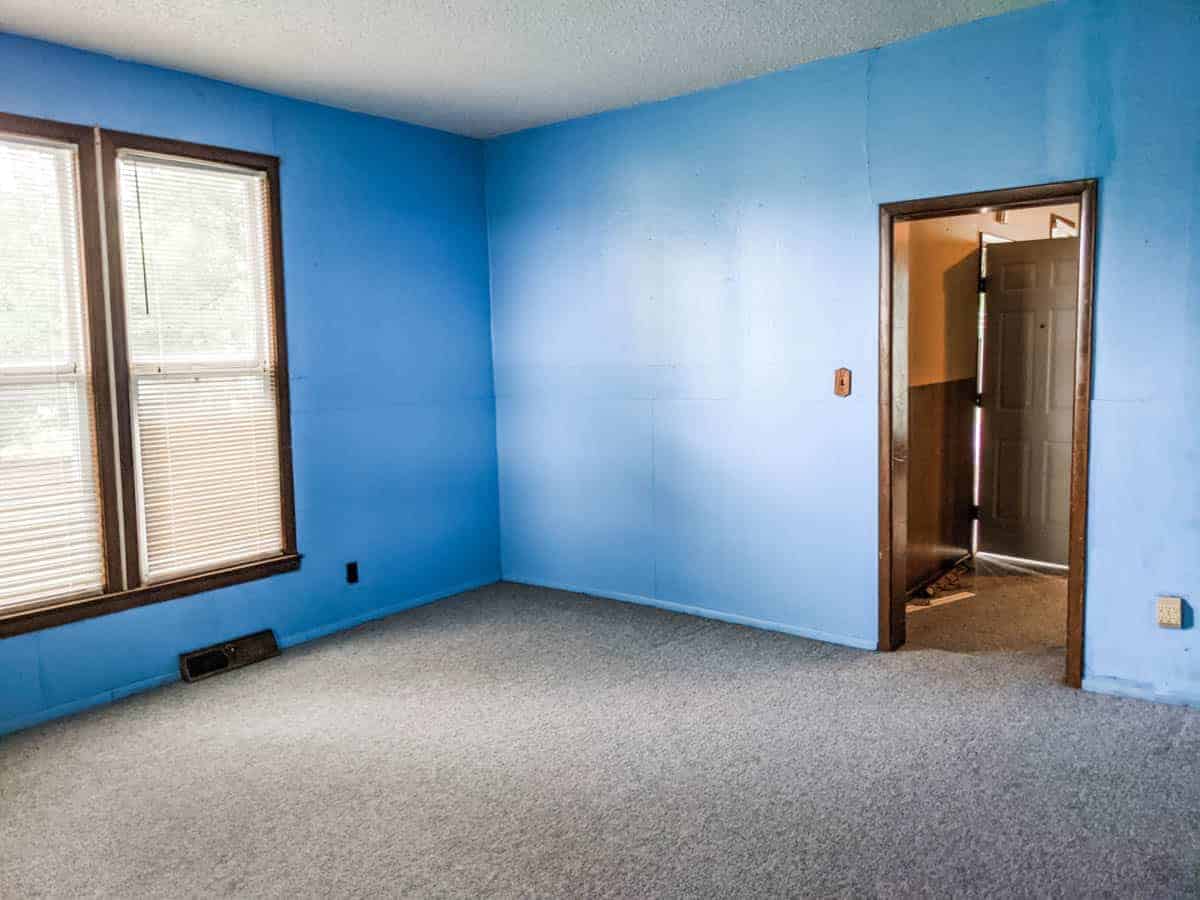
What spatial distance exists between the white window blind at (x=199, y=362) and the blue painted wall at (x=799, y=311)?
157 centimetres

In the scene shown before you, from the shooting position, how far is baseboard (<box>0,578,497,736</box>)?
3510 millimetres

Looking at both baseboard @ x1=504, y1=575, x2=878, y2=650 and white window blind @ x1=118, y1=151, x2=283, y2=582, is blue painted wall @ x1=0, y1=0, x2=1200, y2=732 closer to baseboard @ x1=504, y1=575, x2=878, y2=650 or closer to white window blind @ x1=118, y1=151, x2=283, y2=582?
baseboard @ x1=504, y1=575, x2=878, y2=650

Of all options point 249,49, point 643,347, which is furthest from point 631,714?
point 249,49

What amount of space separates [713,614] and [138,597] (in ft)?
8.90

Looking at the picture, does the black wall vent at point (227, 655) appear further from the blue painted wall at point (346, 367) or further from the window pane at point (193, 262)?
the window pane at point (193, 262)

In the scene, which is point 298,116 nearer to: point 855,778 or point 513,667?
point 513,667

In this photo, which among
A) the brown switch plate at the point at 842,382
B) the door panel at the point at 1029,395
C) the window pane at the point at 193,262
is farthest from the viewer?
the door panel at the point at 1029,395

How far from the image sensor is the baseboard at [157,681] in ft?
11.5

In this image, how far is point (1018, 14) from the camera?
11.4 feet

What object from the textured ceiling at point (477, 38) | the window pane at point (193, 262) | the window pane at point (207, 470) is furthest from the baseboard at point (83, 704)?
the textured ceiling at point (477, 38)

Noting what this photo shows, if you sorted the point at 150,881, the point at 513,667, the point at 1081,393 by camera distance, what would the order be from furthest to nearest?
the point at 513,667
the point at 1081,393
the point at 150,881

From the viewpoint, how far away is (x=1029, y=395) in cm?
543

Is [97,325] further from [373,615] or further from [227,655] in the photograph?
[373,615]

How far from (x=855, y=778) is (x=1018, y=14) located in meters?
2.93
